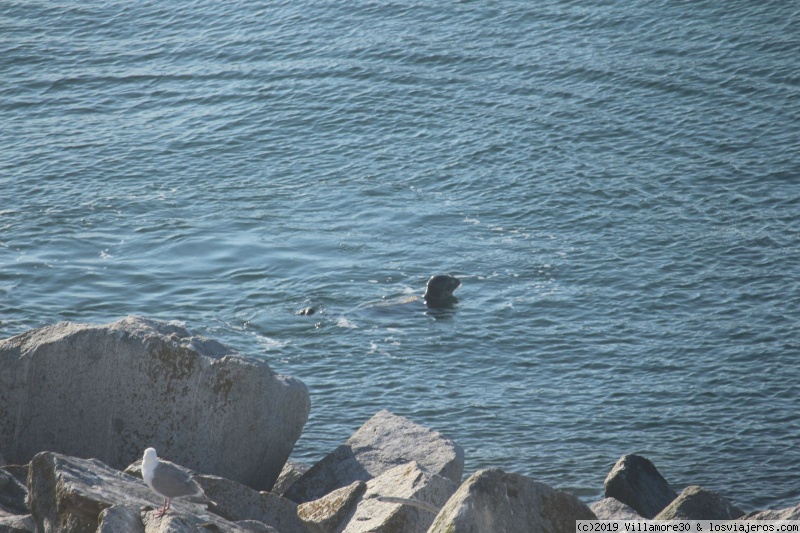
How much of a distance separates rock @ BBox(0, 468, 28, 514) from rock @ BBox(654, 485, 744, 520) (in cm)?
987

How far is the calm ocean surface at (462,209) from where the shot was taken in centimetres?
2397

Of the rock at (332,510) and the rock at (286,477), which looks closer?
the rock at (332,510)

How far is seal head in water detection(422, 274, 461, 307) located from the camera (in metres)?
29.4

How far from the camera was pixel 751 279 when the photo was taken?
96.6 ft

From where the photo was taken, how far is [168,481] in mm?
12914

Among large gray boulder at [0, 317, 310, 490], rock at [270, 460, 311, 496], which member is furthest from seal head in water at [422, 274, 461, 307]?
large gray boulder at [0, 317, 310, 490]

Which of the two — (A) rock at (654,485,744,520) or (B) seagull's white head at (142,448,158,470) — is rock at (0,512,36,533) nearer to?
(B) seagull's white head at (142,448,158,470)

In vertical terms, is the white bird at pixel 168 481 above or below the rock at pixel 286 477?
above

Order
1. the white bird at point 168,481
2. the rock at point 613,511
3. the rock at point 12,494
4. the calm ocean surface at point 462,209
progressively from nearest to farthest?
the white bird at point 168,481 < the rock at point 12,494 < the rock at point 613,511 < the calm ocean surface at point 462,209

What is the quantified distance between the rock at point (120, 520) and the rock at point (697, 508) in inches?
337

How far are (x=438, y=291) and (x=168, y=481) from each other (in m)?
17.2

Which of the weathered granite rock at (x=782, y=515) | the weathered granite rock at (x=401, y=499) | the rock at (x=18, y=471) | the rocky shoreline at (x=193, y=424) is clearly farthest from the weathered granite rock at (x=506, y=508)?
the rock at (x=18, y=471)

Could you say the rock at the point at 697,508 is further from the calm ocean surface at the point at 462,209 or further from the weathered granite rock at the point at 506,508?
the calm ocean surface at the point at 462,209

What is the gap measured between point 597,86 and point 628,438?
24866 mm
